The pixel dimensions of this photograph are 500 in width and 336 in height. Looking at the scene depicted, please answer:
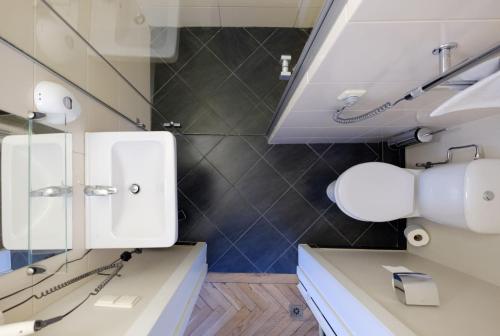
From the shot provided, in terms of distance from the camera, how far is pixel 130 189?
4.84 ft

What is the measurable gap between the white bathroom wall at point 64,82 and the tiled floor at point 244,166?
1.77 feet

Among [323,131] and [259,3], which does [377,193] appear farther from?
[259,3]

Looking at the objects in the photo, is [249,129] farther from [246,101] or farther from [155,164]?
[155,164]

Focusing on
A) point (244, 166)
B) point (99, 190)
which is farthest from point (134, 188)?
point (244, 166)

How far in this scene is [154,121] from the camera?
92.7 inches

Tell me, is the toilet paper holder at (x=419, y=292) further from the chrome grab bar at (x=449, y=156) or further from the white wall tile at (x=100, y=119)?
the white wall tile at (x=100, y=119)

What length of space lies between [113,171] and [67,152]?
0.91ft

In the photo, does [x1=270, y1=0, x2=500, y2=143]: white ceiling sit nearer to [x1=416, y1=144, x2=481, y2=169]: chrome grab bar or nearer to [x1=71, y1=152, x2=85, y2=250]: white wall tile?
[x1=416, y1=144, x2=481, y2=169]: chrome grab bar

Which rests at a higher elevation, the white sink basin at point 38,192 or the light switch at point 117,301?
the white sink basin at point 38,192

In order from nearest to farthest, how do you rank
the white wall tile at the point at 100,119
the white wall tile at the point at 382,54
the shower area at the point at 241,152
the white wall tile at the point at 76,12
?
the white wall tile at the point at 382,54
the white wall tile at the point at 76,12
the white wall tile at the point at 100,119
the shower area at the point at 241,152

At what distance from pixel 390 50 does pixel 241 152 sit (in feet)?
5.18

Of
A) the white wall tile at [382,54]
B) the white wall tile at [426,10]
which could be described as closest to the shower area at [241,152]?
the white wall tile at [382,54]

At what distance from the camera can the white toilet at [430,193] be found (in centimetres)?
130

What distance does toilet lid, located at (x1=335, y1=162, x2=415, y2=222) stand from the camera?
1793mm
